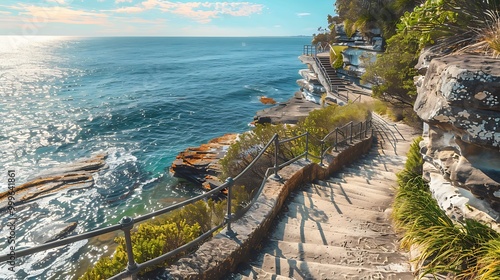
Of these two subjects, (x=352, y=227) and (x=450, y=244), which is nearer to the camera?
(x=450, y=244)

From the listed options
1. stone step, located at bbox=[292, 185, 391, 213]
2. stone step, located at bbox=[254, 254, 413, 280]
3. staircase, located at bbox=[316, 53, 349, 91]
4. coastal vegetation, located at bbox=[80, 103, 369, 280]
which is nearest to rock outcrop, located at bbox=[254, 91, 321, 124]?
staircase, located at bbox=[316, 53, 349, 91]

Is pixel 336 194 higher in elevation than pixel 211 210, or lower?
higher

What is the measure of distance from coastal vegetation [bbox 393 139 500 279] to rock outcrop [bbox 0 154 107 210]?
1858 cm

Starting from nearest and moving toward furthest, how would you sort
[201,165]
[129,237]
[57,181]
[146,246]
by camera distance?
[129,237] → [146,246] → [57,181] → [201,165]

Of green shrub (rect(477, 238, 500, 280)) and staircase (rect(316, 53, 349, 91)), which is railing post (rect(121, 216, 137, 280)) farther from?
staircase (rect(316, 53, 349, 91))

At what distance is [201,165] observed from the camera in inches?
773

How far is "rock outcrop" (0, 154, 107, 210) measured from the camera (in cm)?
1695

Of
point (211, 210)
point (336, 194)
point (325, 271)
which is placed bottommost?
point (211, 210)

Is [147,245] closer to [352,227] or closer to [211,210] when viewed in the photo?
[211,210]

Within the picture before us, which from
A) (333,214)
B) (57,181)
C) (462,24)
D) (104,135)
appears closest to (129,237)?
(333,214)

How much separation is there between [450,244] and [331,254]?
1.51m

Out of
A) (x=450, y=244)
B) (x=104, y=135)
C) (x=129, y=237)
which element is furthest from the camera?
(x=104, y=135)

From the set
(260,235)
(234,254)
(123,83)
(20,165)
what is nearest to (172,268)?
(234,254)

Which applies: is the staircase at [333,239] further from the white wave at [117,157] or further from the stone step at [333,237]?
the white wave at [117,157]
